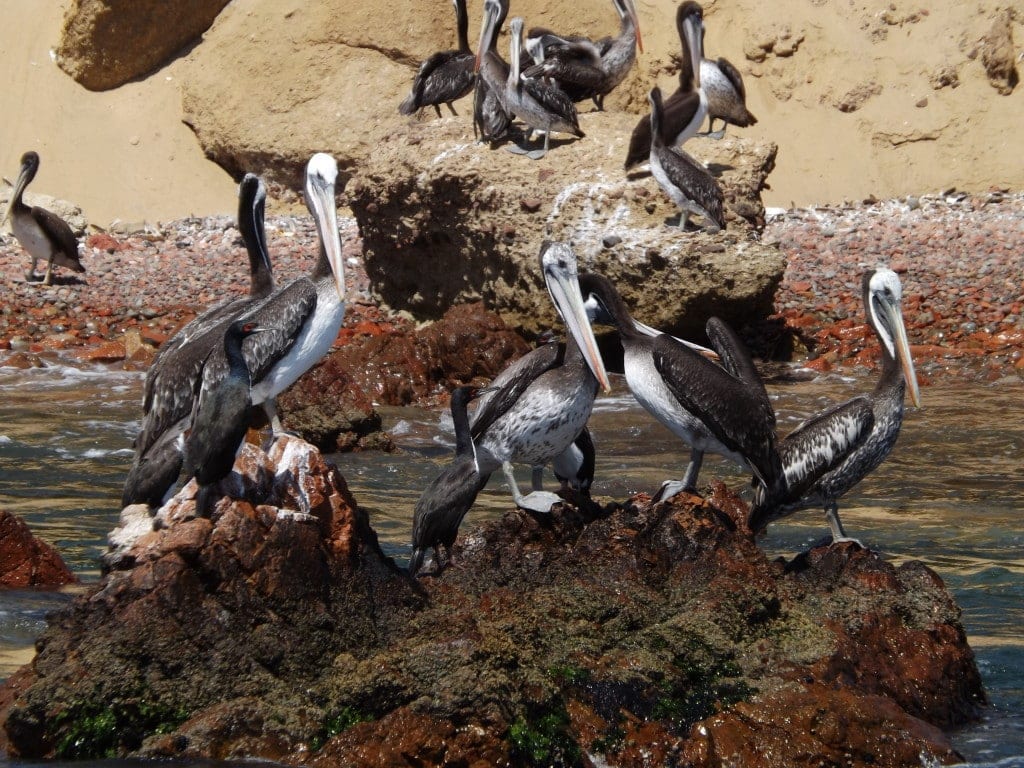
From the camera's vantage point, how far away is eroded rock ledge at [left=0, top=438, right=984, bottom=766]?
428 cm

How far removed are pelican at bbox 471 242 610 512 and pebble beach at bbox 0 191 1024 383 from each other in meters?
6.40

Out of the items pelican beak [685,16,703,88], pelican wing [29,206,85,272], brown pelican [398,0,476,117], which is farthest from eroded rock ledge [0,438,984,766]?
pelican wing [29,206,85,272]

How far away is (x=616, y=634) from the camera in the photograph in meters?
4.79

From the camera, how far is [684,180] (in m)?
11.6

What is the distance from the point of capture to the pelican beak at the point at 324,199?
6.86m

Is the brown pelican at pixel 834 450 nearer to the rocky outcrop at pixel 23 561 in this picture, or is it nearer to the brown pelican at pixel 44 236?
the rocky outcrop at pixel 23 561

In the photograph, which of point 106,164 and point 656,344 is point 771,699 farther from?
point 106,164

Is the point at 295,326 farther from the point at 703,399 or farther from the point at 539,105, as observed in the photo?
the point at 539,105

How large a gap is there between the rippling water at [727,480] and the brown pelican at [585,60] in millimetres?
3117

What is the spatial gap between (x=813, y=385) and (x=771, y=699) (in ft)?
25.0

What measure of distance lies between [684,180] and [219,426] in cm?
734

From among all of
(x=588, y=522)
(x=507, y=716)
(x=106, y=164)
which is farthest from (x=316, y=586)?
(x=106, y=164)

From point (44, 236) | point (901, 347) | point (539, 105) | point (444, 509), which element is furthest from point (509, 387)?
point (44, 236)

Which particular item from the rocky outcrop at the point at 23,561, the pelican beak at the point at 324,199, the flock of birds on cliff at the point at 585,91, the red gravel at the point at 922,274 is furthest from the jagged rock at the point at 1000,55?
the rocky outcrop at the point at 23,561
